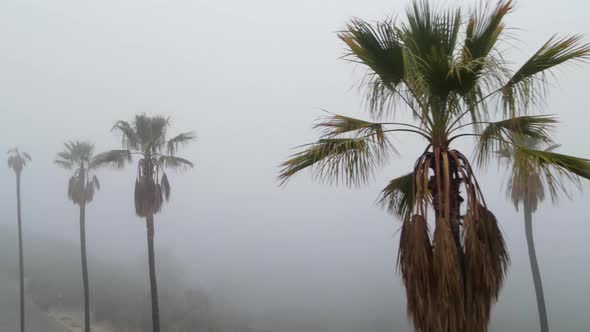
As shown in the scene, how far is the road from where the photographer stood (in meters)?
27.2

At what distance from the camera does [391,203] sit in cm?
480

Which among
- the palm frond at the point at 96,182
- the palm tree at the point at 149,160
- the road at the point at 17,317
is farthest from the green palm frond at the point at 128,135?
the road at the point at 17,317

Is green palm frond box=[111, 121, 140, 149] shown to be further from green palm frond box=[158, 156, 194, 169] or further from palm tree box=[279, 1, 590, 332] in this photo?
palm tree box=[279, 1, 590, 332]

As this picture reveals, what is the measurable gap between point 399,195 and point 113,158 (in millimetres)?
14002

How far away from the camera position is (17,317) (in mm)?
29422

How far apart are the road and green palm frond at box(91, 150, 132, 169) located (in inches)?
728

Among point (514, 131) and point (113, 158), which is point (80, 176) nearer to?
point (113, 158)

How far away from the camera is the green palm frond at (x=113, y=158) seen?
15.0m

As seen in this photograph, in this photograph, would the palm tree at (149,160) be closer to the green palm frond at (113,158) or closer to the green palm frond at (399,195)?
the green palm frond at (113,158)

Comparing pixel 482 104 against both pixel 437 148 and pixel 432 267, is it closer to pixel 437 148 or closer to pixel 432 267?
pixel 437 148

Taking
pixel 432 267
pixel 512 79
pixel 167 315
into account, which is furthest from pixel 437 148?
pixel 167 315

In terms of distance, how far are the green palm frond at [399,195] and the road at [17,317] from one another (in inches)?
1194

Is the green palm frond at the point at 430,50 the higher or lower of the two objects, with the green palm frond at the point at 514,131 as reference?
higher

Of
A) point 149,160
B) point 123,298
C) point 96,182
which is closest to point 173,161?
point 149,160
